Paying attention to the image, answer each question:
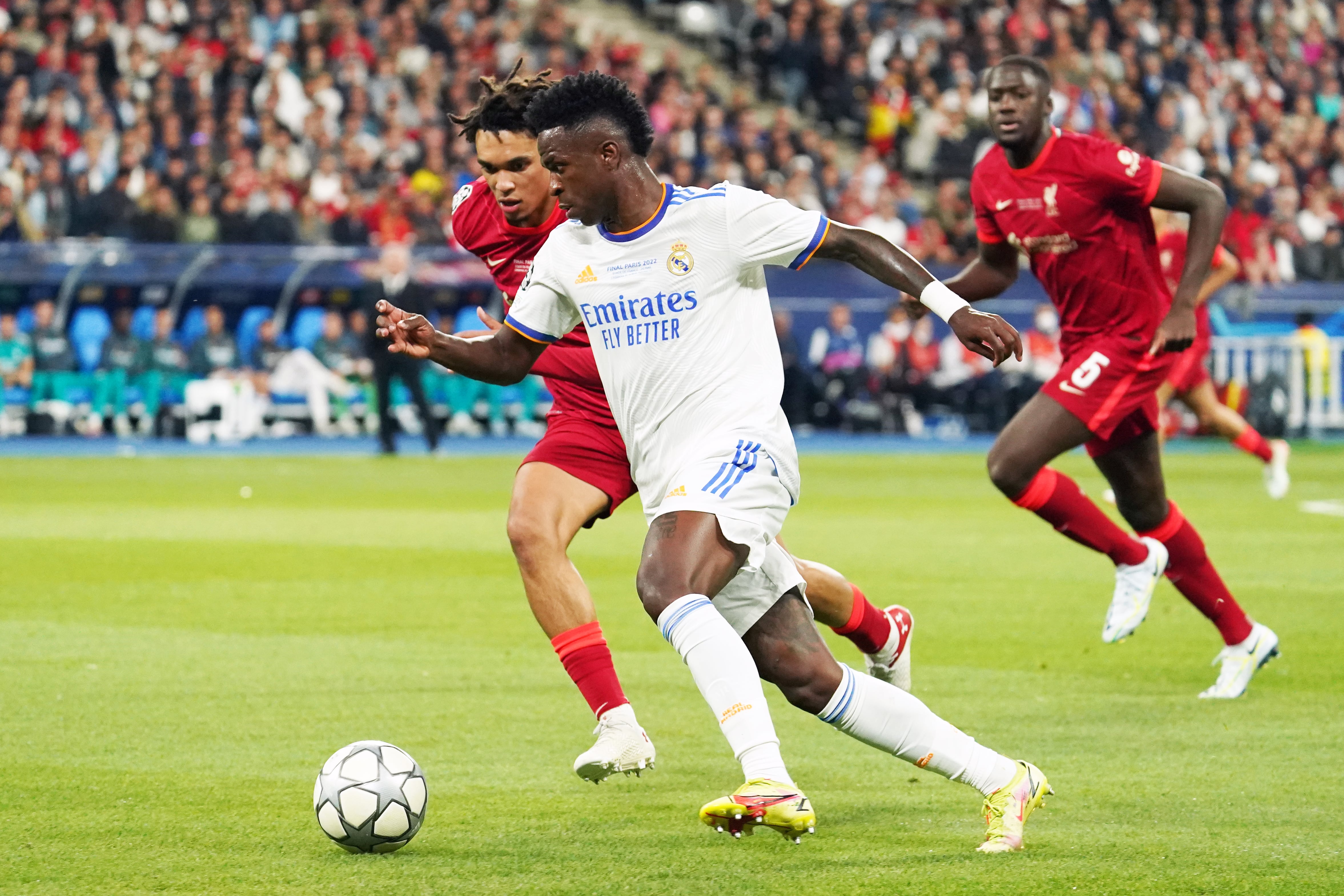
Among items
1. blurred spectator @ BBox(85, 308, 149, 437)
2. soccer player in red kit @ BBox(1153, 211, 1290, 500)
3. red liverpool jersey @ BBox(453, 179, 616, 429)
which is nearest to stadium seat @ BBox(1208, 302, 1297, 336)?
soccer player in red kit @ BBox(1153, 211, 1290, 500)

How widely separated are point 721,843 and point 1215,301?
72.6ft

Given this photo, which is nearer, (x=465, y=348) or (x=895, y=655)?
(x=465, y=348)

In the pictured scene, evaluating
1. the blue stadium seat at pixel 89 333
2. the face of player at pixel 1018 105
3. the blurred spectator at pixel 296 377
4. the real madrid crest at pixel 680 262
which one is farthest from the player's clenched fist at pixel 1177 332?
the blue stadium seat at pixel 89 333

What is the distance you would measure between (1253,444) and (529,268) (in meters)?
11.0

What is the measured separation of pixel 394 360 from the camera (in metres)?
21.5

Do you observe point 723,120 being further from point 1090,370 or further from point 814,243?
point 814,243

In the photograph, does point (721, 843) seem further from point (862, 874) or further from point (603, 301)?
point (603, 301)

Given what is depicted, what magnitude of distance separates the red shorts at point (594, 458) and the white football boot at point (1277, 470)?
11.1 metres

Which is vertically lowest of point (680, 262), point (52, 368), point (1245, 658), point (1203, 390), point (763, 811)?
point (52, 368)

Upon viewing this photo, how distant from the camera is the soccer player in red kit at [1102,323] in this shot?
756 cm

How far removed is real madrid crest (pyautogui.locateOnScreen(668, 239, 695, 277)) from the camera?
16.3 feet

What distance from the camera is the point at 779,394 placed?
5102 mm

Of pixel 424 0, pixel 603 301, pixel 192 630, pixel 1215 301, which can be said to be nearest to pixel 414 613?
pixel 192 630

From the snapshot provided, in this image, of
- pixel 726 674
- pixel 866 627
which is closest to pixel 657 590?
pixel 726 674
